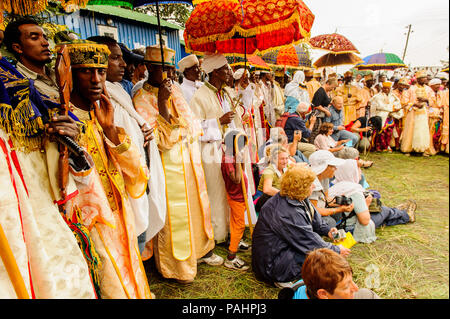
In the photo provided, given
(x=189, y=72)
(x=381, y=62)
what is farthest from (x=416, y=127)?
(x=189, y=72)

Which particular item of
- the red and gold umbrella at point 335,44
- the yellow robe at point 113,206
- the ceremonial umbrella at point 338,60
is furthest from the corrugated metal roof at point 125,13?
the yellow robe at point 113,206

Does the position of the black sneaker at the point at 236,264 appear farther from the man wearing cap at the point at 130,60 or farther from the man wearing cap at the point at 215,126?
the man wearing cap at the point at 130,60

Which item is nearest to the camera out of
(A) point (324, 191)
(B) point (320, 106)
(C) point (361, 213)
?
(C) point (361, 213)

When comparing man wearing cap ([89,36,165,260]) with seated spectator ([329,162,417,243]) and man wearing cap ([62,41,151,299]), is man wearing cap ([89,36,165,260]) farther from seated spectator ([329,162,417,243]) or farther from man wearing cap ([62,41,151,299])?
seated spectator ([329,162,417,243])

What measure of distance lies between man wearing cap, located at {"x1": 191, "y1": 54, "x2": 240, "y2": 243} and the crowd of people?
0.01 metres

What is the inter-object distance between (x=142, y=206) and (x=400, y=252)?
3198mm

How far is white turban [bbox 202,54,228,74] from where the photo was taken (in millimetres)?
3568

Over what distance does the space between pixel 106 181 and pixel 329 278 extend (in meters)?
1.49

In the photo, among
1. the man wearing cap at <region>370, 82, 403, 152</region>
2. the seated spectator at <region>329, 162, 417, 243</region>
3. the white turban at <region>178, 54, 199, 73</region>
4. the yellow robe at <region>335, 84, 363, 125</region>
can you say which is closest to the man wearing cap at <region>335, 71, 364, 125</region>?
the yellow robe at <region>335, 84, 363, 125</region>

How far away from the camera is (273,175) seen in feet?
12.0

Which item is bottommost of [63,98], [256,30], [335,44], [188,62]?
[63,98]

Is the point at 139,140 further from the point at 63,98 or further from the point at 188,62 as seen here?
the point at 188,62

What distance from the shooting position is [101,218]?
1.72 m

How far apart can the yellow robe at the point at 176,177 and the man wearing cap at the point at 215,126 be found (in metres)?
0.36
